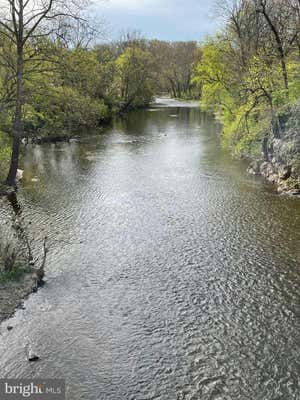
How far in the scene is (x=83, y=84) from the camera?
67.0ft

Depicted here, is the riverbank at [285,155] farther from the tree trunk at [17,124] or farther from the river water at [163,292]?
the tree trunk at [17,124]

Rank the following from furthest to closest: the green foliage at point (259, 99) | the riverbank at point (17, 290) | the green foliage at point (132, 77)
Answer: the green foliage at point (132, 77), the green foliage at point (259, 99), the riverbank at point (17, 290)

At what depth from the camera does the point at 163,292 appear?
10.4 m

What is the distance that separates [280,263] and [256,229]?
2.81 m

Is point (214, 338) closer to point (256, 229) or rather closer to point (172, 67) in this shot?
point (256, 229)

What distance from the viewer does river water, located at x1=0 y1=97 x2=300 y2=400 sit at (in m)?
7.46

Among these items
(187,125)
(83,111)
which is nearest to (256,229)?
(83,111)

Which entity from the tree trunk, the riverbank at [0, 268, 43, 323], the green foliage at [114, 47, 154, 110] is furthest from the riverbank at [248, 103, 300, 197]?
the green foliage at [114, 47, 154, 110]

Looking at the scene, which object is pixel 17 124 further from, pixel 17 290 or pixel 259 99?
pixel 259 99

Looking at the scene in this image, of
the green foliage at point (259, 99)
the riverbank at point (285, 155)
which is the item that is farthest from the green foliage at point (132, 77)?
the riverbank at point (285, 155)

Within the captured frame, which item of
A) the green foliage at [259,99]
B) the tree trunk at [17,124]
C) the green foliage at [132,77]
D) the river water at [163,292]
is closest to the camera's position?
the river water at [163,292]

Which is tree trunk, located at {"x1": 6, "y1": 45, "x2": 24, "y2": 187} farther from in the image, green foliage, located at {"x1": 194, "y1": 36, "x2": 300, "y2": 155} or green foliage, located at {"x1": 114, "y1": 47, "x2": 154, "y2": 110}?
green foliage, located at {"x1": 114, "y1": 47, "x2": 154, "y2": 110}

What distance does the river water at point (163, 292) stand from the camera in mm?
7465

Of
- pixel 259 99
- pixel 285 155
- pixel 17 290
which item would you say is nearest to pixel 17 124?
pixel 17 290
